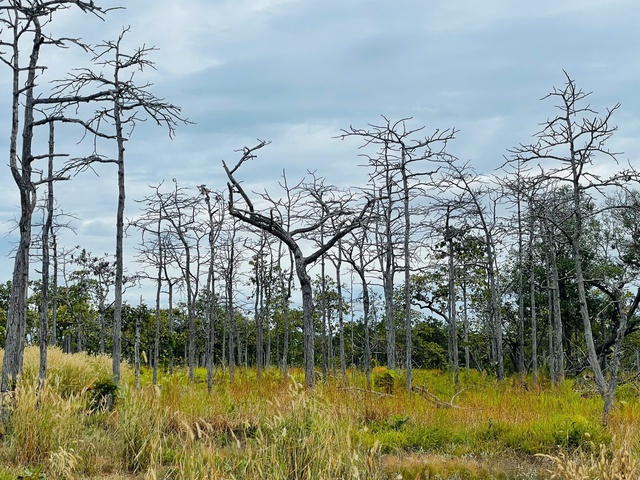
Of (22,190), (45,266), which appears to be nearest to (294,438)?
(22,190)

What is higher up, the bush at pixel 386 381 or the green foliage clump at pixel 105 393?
the green foliage clump at pixel 105 393

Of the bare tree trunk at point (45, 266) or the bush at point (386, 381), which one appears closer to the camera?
the bare tree trunk at point (45, 266)

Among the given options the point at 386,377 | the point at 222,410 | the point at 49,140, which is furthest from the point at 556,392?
the point at 49,140

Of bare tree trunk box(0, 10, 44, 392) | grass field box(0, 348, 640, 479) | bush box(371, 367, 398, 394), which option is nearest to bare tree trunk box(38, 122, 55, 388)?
grass field box(0, 348, 640, 479)

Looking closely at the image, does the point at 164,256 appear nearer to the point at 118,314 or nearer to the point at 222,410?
the point at 118,314

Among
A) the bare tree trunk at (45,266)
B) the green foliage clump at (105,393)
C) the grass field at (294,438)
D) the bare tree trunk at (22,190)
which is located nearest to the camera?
the grass field at (294,438)

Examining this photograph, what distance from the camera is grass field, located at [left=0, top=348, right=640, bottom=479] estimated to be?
Answer: 5.57 metres

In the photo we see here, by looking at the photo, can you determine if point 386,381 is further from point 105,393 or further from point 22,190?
point 22,190

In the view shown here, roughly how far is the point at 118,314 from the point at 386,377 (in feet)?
22.4

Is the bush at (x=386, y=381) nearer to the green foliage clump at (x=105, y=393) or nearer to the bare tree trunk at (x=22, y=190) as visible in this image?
the green foliage clump at (x=105, y=393)

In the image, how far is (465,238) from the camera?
794 inches

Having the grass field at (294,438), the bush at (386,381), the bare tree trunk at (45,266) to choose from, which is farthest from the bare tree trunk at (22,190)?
the bush at (386,381)

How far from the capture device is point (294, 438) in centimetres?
603

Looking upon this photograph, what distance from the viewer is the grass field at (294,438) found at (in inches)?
219
